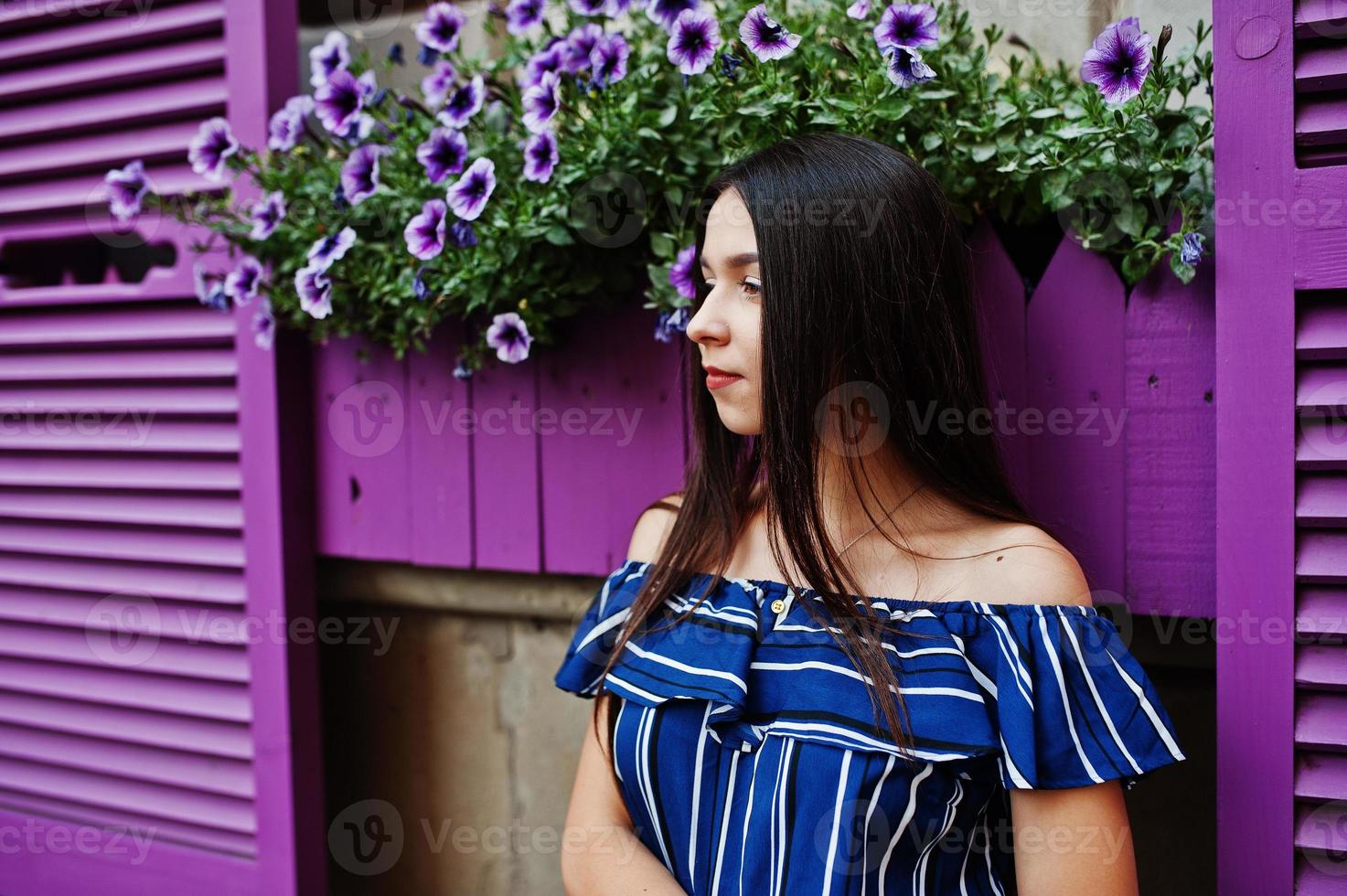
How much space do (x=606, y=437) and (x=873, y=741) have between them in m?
0.79

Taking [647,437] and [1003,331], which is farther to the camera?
[647,437]

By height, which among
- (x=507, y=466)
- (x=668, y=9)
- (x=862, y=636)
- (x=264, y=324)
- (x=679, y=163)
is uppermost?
(x=668, y=9)

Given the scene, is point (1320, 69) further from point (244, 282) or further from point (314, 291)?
point (244, 282)

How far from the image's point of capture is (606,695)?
138 centimetres

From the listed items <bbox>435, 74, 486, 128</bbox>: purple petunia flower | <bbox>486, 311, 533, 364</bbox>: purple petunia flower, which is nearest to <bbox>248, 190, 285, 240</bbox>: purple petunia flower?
<bbox>435, 74, 486, 128</bbox>: purple petunia flower

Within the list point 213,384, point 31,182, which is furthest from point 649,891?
point 31,182

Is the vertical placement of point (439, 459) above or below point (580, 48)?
below

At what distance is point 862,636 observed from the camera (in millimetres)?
1162

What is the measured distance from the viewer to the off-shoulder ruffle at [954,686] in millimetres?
1063

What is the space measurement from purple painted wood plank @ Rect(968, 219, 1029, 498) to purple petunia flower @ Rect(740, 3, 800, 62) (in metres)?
0.38

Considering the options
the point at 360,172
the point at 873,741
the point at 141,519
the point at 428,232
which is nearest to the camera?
the point at 873,741

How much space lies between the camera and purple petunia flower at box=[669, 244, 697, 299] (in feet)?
4.64

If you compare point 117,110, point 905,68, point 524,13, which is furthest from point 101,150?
point 905,68

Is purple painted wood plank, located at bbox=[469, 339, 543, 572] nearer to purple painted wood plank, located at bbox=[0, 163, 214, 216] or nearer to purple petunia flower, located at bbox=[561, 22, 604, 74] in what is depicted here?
purple petunia flower, located at bbox=[561, 22, 604, 74]
